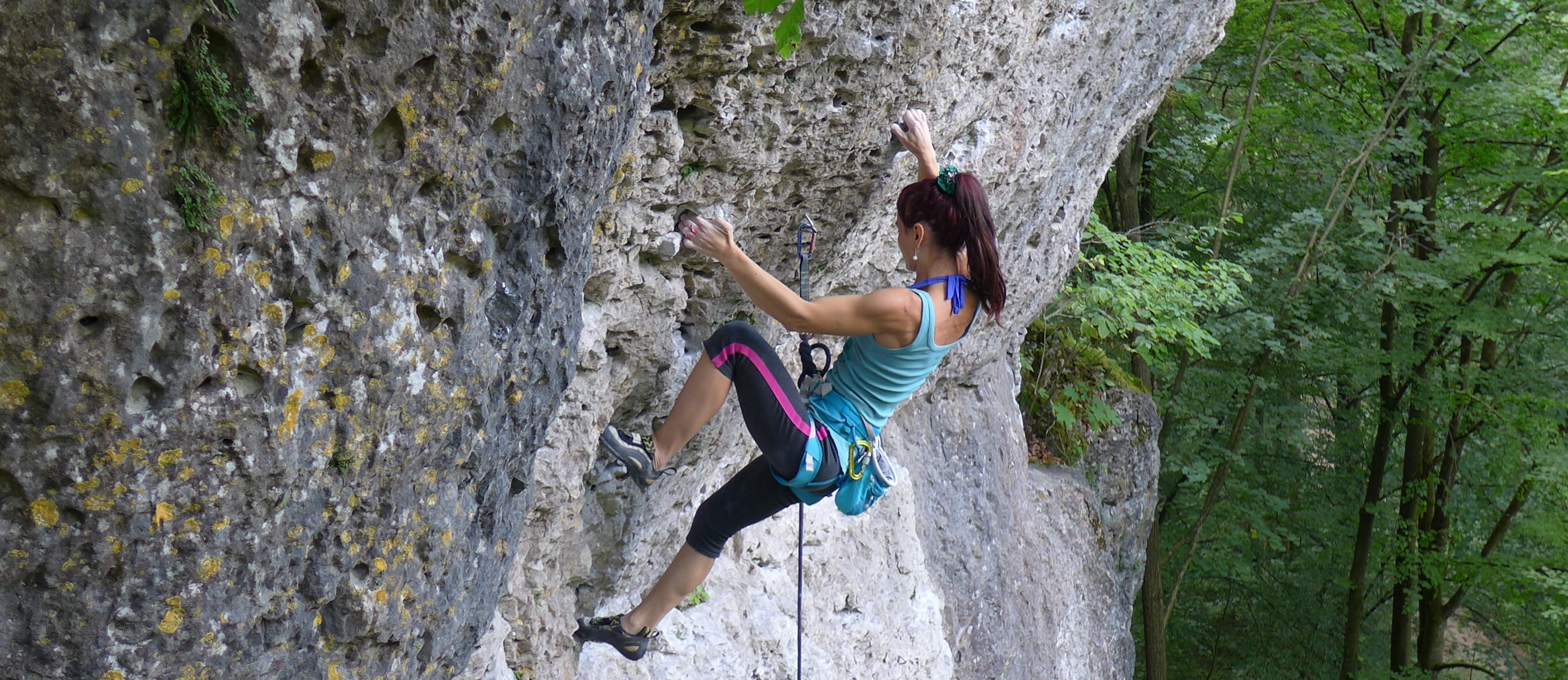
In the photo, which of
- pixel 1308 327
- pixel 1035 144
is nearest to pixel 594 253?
pixel 1035 144

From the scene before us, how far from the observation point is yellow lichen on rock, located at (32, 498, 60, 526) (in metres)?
1.83

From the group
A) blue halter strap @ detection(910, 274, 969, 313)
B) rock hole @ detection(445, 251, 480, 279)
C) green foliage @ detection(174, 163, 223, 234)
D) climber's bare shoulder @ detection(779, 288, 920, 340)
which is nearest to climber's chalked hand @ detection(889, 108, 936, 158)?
blue halter strap @ detection(910, 274, 969, 313)

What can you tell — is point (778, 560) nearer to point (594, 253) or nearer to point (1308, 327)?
point (594, 253)

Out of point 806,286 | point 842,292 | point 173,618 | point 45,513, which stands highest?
point 842,292

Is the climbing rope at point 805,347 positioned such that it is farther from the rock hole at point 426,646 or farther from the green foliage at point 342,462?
the green foliage at point 342,462

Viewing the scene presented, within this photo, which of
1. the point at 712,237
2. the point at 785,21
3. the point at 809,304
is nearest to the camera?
the point at 785,21

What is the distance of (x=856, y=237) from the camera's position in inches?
189

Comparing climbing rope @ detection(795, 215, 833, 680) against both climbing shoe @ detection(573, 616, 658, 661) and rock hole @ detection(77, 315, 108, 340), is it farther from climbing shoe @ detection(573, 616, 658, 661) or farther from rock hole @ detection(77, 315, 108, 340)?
rock hole @ detection(77, 315, 108, 340)

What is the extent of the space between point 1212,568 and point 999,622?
6.36 m

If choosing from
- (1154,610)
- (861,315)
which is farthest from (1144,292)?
(861,315)

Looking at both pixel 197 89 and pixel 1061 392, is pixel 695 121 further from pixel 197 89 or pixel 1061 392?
pixel 1061 392

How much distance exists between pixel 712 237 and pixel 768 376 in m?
0.51

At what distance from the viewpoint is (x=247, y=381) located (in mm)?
2039

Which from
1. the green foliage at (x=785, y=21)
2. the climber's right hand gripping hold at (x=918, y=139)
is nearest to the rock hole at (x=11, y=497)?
the green foliage at (x=785, y=21)
